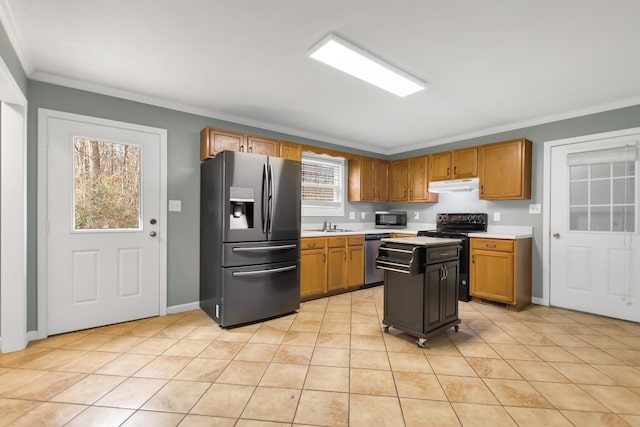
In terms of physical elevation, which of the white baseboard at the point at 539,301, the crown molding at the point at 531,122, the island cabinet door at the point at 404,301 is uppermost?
the crown molding at the point at 531,122

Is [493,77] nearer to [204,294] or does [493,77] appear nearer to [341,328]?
[341,328]

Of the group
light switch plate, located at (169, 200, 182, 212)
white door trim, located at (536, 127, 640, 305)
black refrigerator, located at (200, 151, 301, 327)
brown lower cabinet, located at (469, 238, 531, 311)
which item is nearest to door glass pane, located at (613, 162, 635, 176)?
white door trim, located at (536, 127, 640, 305)

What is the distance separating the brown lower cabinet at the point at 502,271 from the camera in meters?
3.63

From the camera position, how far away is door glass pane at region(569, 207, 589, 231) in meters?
3.58

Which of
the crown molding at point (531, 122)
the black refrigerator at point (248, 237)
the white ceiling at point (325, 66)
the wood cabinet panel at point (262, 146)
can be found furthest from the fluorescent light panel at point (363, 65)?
the crown molding at point (531, 122)

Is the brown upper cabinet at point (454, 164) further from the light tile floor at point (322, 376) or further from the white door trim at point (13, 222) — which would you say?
the white door trim at point (13, 222)

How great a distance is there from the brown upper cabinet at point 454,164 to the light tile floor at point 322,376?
7.15ft

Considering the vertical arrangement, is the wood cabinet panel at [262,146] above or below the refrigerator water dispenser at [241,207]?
above

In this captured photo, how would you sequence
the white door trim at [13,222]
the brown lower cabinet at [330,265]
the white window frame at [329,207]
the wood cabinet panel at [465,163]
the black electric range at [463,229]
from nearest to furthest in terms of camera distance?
the white door trim at [13,222], the brown lower cabinet at [330,265], the black electric range at [463,229], the wood cabinet panel at [465,163], the white window frame at [329,207]

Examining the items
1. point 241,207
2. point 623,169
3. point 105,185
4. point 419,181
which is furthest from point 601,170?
point 105,185

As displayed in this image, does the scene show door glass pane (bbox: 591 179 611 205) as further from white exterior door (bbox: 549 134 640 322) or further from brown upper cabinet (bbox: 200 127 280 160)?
brown upper cabinet (bbox: 200 127 280 160)

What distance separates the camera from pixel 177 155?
343 cm

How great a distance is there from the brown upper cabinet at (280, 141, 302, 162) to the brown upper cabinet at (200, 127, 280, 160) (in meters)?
0.18

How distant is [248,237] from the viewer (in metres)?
3.13
